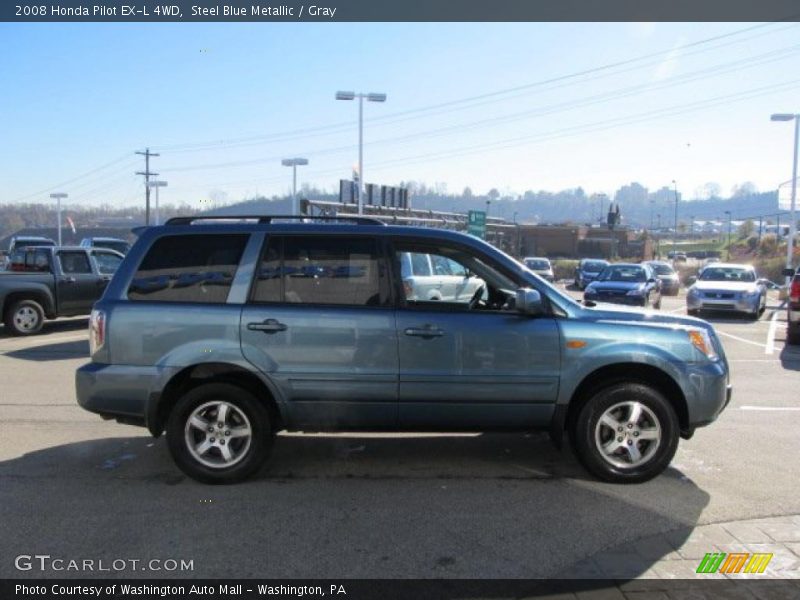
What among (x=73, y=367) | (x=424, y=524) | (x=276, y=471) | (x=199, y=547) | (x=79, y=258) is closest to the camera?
(x=199, y=547)

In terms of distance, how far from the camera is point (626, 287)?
18297mm

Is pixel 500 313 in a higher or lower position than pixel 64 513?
higher

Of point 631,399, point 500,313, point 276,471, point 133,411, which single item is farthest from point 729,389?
point 133,411

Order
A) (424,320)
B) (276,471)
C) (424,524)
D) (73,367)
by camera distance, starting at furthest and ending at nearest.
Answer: (73,367) → (276,471) → (424,320) → (424,524)

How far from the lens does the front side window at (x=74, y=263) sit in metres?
13.4

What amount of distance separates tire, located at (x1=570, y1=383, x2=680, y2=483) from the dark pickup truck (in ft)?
36.4

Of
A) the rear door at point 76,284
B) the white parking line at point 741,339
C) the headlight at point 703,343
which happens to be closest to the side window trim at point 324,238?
the headlight at point 703,343

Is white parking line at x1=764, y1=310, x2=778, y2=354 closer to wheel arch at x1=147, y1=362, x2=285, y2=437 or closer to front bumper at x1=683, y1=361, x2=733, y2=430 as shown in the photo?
front bumper at x1=683, y1=361, x2=733, y2=430

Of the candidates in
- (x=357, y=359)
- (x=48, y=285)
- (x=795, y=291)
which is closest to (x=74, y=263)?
(x=48, y=285)

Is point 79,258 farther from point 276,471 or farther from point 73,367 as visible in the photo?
point 276,471

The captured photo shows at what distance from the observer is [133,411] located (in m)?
4.80

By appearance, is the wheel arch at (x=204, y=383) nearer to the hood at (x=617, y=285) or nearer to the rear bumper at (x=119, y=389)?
the rear bumper at (x=119, y=389)

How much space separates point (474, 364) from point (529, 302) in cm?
59

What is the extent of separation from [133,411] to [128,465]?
762mm
